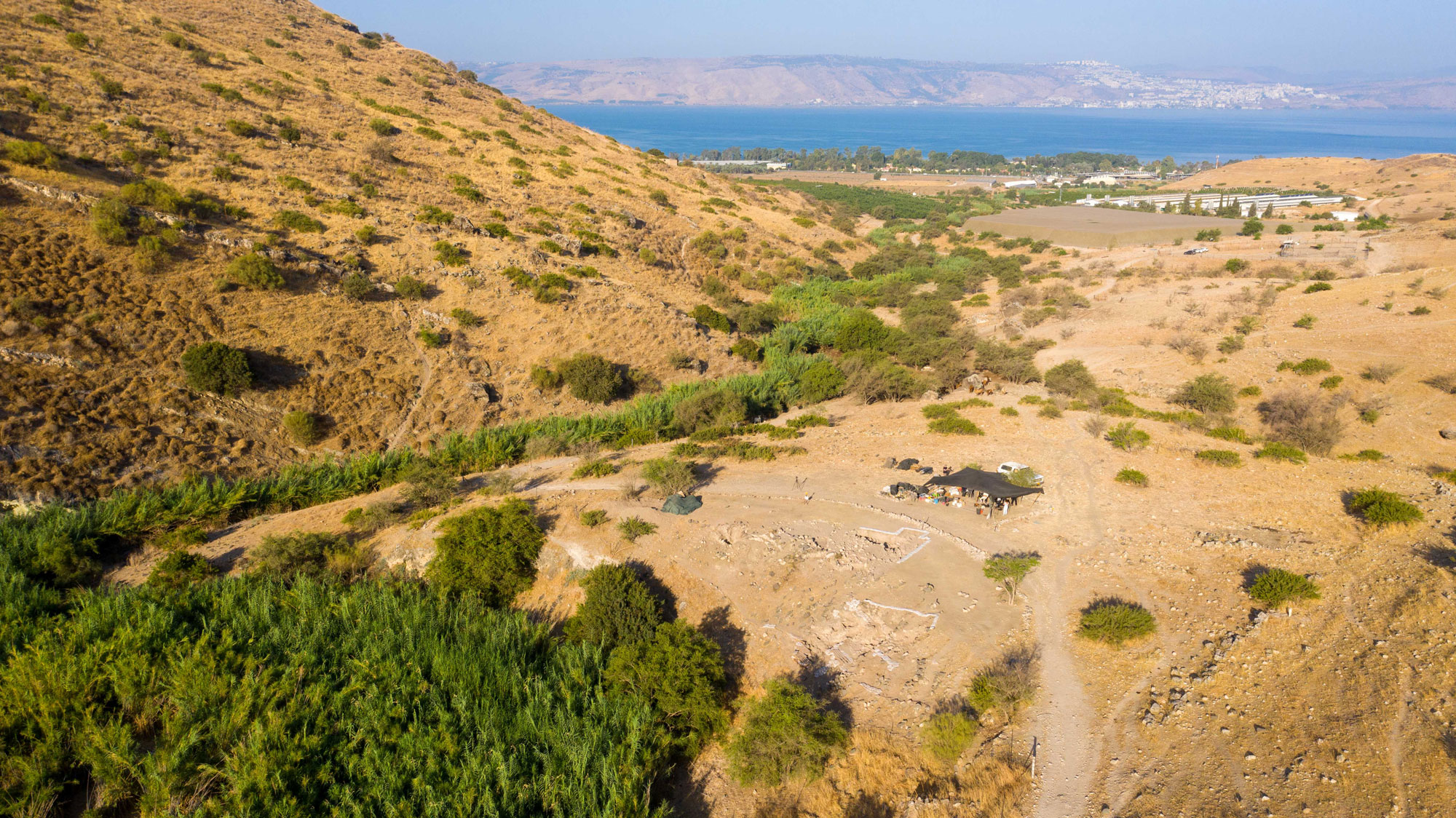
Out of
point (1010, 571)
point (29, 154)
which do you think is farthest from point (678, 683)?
point (29, 154)

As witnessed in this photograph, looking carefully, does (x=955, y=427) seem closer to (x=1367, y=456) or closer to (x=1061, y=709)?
(x=1367, y=456)

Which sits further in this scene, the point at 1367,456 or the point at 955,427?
the point at 955,427

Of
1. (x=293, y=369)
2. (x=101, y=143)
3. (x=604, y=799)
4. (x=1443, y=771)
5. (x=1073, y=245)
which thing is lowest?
(x=604, y=799)

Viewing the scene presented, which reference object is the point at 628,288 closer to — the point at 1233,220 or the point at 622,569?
the point at 622,569

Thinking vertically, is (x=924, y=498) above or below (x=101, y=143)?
below

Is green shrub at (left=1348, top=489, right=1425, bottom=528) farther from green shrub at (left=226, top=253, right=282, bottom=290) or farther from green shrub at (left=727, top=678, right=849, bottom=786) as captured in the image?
green shrub at (left=226, top=253, right=282, bottom=290)

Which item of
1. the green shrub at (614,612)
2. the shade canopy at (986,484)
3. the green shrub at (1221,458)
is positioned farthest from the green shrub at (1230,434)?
the green shrub at (614,612)

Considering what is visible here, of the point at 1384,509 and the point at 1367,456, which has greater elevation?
the point at 1384,509

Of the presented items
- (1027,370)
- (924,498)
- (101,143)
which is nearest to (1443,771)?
(924,498)
